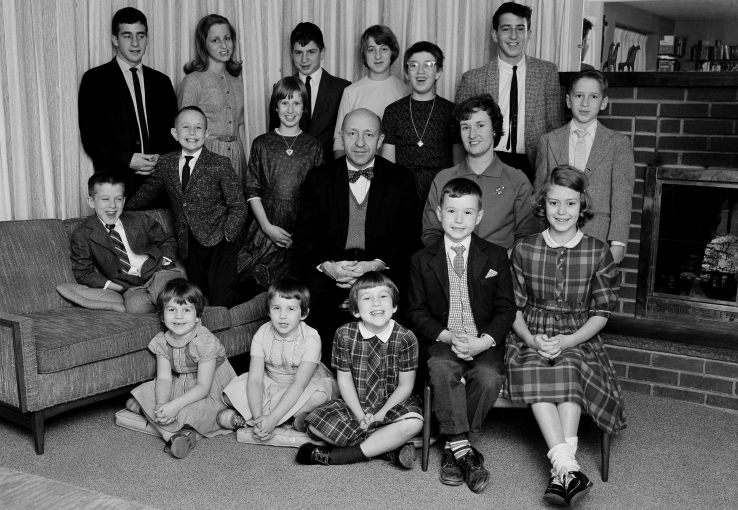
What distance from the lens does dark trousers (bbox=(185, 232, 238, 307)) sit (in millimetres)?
3758

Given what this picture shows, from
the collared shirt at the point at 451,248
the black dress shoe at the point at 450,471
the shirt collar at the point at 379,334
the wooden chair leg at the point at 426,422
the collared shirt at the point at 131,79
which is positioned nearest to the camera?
the black dress shoe at the point at 450,471

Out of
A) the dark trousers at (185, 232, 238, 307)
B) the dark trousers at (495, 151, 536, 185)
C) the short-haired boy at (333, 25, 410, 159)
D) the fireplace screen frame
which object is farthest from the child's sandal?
the fireplace screen frame

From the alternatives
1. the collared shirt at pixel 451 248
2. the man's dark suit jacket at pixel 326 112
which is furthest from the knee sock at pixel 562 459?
the man's dark suit jacket at pixel 326 112

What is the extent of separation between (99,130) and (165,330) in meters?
1.21

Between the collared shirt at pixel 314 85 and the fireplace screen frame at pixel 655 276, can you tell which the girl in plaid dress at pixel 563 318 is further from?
the collared shirt at pixel 314 85

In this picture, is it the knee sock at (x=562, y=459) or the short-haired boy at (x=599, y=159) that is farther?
the short-haired boy at (x=599, y=159)

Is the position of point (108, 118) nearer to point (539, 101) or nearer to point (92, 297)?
point (92, 297)

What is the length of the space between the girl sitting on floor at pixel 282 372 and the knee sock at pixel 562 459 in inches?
36.8

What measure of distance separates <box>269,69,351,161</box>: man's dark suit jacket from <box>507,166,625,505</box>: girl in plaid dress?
1.54 m

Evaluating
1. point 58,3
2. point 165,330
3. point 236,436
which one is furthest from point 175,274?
point 58,3

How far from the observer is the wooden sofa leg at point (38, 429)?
2.98m

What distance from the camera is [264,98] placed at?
4.70 metres

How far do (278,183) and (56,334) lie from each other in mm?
1275

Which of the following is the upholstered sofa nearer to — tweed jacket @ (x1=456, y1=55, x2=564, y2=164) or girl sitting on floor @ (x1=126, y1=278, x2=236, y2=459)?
girl sitting on floor @ (x1=126, y1=278, x2=236, y2=459)
